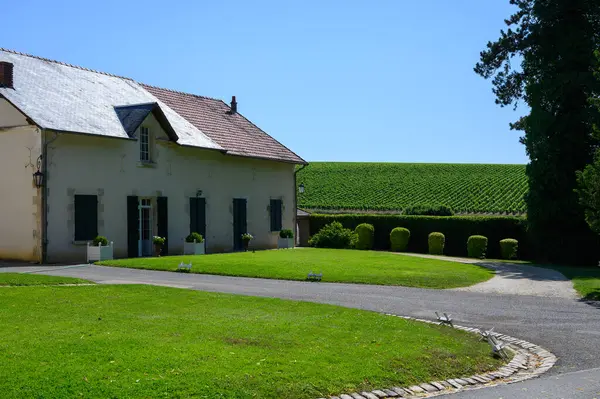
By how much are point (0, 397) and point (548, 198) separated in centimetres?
2713

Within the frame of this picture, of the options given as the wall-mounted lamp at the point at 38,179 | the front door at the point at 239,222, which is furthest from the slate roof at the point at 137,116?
the front door at the point at 239,222

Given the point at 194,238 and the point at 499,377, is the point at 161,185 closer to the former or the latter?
the point at 194,238

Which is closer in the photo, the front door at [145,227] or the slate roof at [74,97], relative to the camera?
the slate roof at [74,97]

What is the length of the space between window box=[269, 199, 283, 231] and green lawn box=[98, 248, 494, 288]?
832cm

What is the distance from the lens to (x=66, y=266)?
20859 millimetres

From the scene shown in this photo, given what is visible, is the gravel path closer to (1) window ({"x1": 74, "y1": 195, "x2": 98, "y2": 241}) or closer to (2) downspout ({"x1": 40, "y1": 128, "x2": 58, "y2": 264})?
(1) window ({"x1": 74, "y1": 195, "x2": 98, "y2": 241})

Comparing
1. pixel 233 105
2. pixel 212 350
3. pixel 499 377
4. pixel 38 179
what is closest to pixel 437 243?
pixel 233 105

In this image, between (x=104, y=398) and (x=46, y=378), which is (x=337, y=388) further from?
(x=46, y=378)

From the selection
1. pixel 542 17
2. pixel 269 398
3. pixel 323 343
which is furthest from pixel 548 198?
pixel 269 398

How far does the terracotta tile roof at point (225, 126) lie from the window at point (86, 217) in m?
7.59

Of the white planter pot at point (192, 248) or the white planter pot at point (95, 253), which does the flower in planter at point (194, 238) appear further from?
the white planter pot at point (95, 253)

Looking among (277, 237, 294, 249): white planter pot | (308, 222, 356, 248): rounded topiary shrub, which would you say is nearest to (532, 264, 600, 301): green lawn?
(308, 222, 356, 248): rounded topiary shrub

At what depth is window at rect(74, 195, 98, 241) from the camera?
22.9 meters

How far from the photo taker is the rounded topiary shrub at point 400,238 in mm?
37281
